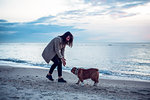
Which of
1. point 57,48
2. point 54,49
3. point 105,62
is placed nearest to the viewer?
point 57,48

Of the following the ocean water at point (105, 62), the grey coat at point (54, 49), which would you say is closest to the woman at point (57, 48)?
the grey coat at point (54, 49)

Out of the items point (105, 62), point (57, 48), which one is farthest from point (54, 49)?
point (105, 62)

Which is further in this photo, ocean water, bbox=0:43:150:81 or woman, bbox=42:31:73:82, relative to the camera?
ocean water, bbox=0:43:150:81

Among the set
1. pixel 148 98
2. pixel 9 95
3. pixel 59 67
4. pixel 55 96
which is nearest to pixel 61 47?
pixel 59 67

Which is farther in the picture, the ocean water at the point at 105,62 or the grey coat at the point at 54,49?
the ocean water at the point at 105,62

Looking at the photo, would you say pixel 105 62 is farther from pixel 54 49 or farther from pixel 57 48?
pixel 57 48

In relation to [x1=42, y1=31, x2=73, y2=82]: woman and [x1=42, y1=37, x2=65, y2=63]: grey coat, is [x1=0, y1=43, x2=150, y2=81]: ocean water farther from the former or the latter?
[x1=42, y1=37, x2=65, y2=63]: grey coat

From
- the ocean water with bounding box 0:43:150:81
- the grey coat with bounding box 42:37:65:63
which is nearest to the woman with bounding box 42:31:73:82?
the grey coat with bounding box 42:37:65:63

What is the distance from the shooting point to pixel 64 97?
158 inches

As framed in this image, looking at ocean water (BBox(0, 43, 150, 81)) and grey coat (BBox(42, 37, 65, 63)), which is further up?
grey coat (BBox(42, 37, 65, 63))

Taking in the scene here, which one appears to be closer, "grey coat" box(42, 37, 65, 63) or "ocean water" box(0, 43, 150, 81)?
"grey coat" box(42, 37, 65, 63)

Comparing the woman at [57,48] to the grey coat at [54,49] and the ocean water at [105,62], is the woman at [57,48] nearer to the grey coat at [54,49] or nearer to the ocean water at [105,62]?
the grey coat at [54,49]

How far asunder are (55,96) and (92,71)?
2244mm

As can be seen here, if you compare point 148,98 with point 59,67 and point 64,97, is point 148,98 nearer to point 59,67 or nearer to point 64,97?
point 64,97
